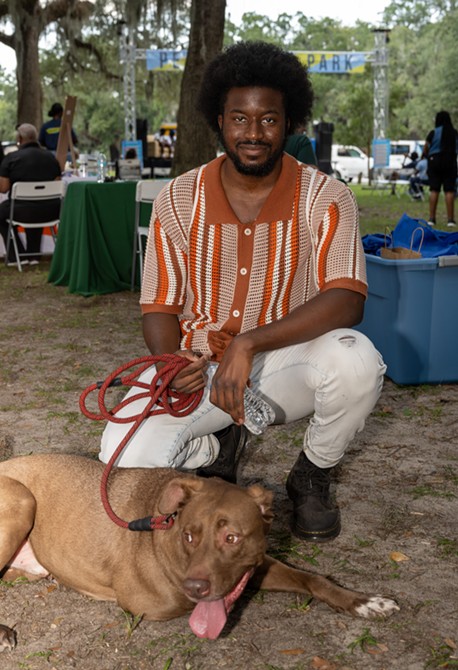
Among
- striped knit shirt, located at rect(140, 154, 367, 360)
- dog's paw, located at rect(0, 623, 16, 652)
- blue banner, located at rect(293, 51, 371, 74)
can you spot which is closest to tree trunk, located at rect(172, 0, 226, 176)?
striped knit shirt, located at rect(140, 154, 367, 360)

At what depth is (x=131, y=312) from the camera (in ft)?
27.6

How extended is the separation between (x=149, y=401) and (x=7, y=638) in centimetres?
91

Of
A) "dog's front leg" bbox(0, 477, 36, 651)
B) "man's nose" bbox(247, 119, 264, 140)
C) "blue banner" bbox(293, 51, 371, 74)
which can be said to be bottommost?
"dog's front leg" bbox(0, 477, 36, 651)

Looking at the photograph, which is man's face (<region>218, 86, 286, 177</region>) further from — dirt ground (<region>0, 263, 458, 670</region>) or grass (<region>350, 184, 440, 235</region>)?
grass (<region>350, 184, 440, 235</region>)

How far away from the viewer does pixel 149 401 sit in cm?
302

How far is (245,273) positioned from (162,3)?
17599mm

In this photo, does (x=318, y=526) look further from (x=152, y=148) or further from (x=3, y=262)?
(x=152, y=148)

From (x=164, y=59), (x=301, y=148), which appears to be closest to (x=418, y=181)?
(x=164, y=59)

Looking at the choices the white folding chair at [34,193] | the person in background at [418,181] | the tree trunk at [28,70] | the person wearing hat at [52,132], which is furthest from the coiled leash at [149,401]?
the tree trunk at [28,70]

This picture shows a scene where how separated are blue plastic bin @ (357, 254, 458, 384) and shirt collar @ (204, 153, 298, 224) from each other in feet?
6.79

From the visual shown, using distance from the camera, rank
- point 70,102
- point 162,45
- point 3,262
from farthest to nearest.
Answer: point 162,45 < point 70,102 < point 3,262

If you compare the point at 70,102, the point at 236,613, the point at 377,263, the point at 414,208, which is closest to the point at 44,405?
Result: the point at 377,263

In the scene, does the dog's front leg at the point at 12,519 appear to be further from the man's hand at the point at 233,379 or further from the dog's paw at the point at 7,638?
the man's hand at the point at 233,379

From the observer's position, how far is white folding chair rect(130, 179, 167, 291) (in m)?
8.75
